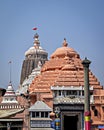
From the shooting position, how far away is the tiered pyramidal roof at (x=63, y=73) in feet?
169

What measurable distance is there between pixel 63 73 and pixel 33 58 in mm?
38125

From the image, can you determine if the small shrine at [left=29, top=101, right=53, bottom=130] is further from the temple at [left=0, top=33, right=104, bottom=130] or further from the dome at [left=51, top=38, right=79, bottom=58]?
the dome at [left=51, top=38, right=79, bottom=58]

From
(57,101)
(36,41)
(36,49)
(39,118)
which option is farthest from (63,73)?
(36,41)

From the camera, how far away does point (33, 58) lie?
90.6m

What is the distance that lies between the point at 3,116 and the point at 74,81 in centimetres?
1462

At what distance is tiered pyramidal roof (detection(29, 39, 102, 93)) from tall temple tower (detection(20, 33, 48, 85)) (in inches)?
1157

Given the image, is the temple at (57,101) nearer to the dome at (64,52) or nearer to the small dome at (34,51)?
the dome at (64,52)

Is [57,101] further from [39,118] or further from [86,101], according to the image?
[39,118]

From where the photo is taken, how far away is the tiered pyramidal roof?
51469 mm

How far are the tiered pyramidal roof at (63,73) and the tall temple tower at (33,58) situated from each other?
Answer: 96.4ft

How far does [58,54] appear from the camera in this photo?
194ft

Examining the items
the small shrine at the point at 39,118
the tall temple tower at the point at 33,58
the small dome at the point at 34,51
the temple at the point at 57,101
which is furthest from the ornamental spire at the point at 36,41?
the small shrine at the point at 39,118

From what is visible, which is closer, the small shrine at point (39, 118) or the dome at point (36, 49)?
the small shrine at point (39, 118)

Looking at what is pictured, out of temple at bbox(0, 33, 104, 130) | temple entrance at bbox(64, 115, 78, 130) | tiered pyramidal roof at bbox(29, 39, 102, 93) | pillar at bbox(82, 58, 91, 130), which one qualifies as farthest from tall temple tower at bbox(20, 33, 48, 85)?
pillar at bbox(82, 58, 91, 130)
